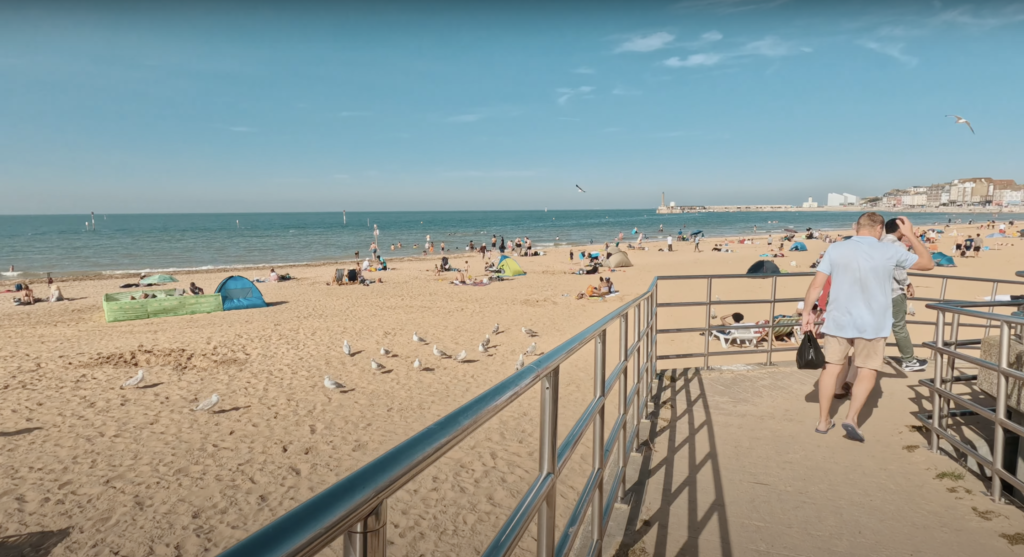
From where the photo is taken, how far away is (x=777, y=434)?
4.28 meters

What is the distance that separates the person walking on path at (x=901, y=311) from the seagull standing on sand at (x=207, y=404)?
7.98 meters

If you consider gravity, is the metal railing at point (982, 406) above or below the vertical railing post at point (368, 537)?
below


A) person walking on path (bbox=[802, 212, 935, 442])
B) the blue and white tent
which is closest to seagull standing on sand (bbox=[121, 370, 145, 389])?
the blue and white tent

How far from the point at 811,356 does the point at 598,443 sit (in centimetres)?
317

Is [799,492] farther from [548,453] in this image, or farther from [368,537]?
[368,537]

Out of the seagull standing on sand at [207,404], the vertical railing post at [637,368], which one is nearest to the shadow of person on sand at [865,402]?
the vertical railing post at [637,368]

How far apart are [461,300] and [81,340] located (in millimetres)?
9302

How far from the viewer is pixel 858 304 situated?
13.1 feet

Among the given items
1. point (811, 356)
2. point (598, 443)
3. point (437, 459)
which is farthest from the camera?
point (811, 356)

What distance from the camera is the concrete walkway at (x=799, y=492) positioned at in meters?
2.84

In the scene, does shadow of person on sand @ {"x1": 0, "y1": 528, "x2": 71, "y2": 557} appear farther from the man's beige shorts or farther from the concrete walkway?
the man's beige shorts

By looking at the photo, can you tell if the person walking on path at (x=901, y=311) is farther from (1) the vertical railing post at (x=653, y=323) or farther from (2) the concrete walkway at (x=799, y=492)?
(1) the vertical railing post at (x=653, y=323)

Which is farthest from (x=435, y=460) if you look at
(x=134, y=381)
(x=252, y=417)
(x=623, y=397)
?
(x=134, y=381)

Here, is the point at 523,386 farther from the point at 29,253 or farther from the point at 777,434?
the point at 29,253
